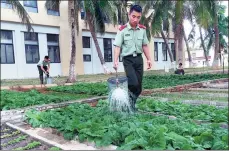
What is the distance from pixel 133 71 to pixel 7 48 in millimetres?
17046

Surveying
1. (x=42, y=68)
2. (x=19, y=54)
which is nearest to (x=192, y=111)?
(x=42, y=68)

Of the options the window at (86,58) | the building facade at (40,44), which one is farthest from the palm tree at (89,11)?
the window at (86,58)

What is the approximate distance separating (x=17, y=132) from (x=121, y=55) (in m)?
2.08

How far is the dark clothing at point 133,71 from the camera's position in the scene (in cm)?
415

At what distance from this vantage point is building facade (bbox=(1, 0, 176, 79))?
1880cm

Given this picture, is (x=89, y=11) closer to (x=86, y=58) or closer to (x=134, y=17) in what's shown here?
(x=86, y=58)

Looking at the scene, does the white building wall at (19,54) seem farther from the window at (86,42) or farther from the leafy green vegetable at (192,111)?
the leafy green vegetable at (192,111)

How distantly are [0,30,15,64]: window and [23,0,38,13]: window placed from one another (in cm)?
253

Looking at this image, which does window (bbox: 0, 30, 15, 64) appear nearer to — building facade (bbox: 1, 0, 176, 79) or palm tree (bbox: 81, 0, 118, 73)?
building facade (bbox: 1, 0, 176, 79)

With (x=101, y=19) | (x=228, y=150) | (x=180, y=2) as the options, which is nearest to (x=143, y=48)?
(x=228, y=150)

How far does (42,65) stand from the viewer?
1122cm

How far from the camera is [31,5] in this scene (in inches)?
800

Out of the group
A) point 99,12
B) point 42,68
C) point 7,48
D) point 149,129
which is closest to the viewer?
point 149,129

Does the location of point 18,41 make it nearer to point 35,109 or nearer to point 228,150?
point 35,109
